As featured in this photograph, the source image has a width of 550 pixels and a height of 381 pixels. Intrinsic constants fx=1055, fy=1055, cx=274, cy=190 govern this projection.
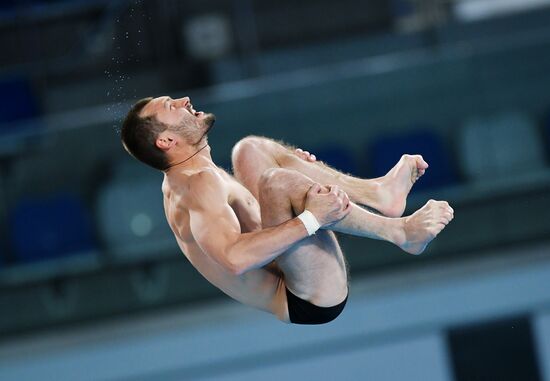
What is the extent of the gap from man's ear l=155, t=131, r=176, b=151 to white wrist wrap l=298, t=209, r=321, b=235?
549mm

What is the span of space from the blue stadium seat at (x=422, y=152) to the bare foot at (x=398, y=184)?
190 centimetres

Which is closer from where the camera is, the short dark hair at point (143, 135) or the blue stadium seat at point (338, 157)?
the short dark hair at point (143, 135)

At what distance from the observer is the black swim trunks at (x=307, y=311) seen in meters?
3.75

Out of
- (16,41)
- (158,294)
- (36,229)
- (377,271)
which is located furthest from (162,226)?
(16,41)

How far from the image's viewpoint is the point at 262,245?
338 centimetres

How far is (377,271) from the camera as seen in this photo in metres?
5.62

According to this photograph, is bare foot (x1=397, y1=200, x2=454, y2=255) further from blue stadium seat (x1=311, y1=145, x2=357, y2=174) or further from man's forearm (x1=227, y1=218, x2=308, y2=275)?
blue stadium seat (x1=311, y1=145, x2=357, y2=174)

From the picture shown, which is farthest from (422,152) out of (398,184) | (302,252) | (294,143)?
(302,252)

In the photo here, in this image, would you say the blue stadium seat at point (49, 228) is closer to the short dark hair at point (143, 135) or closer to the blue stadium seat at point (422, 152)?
the blue stadium seat at point (422, 152)

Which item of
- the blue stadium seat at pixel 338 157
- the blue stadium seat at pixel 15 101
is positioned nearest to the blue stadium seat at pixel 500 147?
the blue stadium seat at pixel 338 157

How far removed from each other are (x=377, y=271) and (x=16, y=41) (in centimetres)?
271

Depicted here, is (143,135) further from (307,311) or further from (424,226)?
(424,226)

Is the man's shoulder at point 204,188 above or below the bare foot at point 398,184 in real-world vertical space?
above

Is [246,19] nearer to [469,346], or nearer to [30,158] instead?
[30,158]
